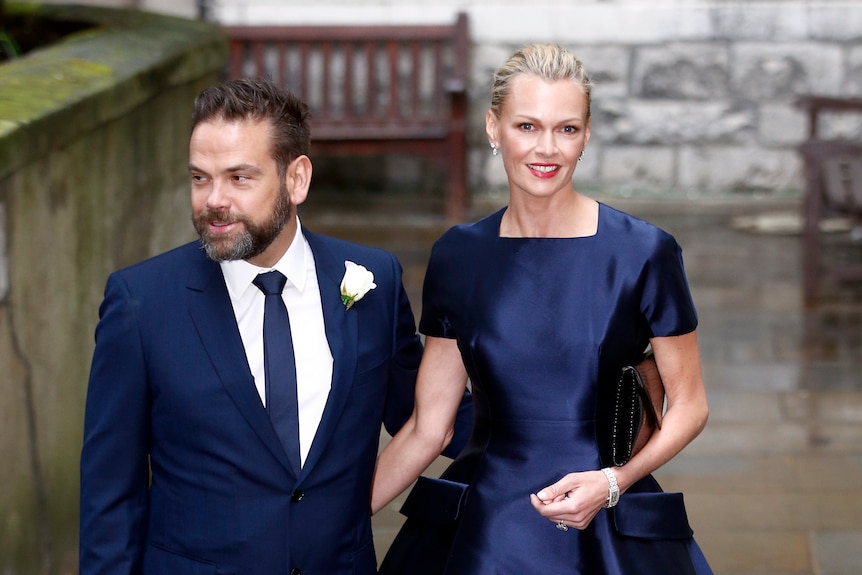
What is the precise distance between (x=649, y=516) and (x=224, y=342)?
99 cm

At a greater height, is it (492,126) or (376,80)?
(492,126)

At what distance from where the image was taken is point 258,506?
291 cm

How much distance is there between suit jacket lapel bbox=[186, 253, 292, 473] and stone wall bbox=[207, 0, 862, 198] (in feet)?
25.7

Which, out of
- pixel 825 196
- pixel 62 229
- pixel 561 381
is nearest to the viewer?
pixel 561 381

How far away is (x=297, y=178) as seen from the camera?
2.98 metres

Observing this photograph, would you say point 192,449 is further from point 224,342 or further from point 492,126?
point 492,126

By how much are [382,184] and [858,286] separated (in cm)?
388

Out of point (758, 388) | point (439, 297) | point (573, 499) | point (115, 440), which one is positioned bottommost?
point (758, 388)

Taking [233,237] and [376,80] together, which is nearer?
[233,237]

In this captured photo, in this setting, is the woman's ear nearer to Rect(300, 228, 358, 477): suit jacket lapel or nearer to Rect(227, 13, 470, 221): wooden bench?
Rect(300, 228, 358, 477): suit jacket lapel

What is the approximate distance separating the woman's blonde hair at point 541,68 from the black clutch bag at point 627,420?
2.03 ft

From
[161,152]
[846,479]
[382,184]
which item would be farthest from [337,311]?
[382,184]

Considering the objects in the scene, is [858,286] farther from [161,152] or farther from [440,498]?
[440,498]

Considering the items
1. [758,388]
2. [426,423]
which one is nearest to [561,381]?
[426,423]
